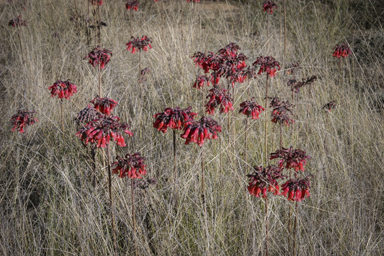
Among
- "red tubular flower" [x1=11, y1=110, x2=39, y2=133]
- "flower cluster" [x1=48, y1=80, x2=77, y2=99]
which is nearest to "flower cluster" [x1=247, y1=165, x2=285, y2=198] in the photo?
"flower cluster" [x1=48, y1=80, x2=77, y2=99]

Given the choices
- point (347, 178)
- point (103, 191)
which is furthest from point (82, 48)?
point (347, 178)

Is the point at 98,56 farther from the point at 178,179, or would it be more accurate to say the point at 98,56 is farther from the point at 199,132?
the point at 199,132

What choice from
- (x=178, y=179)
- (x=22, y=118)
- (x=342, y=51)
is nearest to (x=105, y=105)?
(x=178, y=179)

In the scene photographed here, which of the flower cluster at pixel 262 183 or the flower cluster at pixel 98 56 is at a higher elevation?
the flower cluster at pixel 98 56

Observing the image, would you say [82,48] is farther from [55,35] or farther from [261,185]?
[261,185]

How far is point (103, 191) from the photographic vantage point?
9.57 feet

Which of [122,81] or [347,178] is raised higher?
[122,81]

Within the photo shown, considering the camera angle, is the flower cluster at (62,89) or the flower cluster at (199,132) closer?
the flower cluster at (199,132)

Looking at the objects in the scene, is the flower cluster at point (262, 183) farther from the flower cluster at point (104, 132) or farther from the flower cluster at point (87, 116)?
the flower cluster at point (87, 116)

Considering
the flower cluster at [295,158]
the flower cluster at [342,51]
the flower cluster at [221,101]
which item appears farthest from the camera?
the flower cluster at [342,51]

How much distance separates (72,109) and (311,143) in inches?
107

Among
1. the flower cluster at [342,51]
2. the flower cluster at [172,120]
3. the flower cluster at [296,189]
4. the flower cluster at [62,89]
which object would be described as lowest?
the flower cluster at [296,189]

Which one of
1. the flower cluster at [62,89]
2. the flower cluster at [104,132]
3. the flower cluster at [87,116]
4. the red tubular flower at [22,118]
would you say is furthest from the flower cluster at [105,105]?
the red tubular flower at [22,118]

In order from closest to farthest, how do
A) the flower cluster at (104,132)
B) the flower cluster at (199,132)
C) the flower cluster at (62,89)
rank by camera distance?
the flower cluster at (104,132) → the flower cluster at (199,132) → the flower cluster at (62,89)
